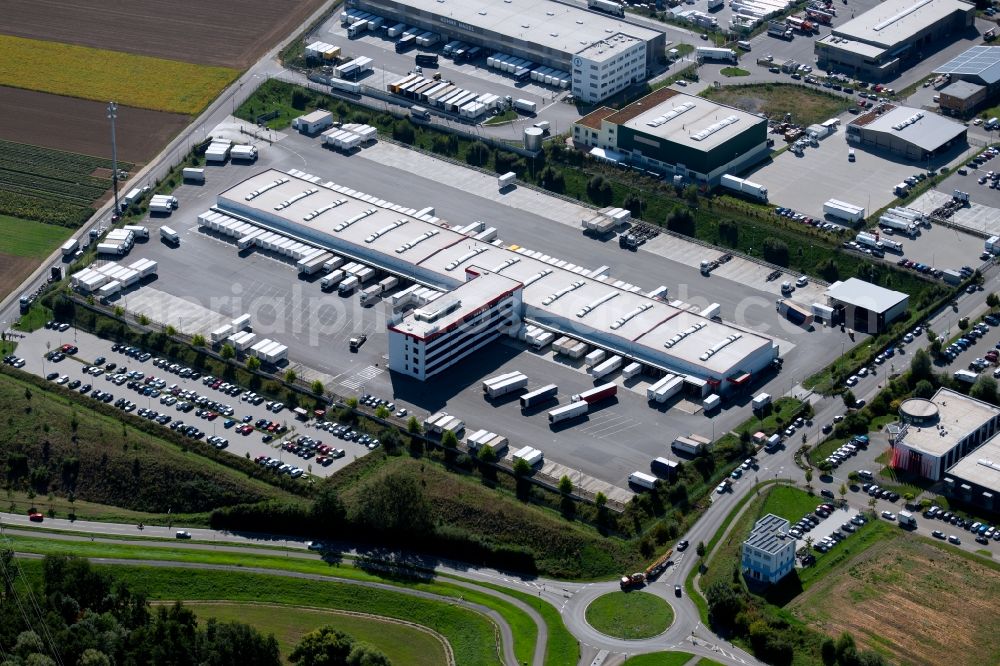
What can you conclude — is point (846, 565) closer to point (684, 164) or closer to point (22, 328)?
point (684, 164)

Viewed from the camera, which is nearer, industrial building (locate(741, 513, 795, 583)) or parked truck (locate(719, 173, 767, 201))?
industrial building (locate(741, 513, 795, 583))

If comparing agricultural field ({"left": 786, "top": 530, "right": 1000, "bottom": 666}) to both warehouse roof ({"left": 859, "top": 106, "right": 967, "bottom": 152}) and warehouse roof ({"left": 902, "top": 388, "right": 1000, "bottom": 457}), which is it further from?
warehouse roof ({"left": 859, "top": 106, "right": 967, "bottom": 152})

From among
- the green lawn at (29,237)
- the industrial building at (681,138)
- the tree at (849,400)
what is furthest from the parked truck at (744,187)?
the green lawn at (29,237)

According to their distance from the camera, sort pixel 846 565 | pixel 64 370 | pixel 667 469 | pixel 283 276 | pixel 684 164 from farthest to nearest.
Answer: pixel 684 164 < pixel 283 276 < pixel 64 370 < pixel 667 469 < pixel 846 565

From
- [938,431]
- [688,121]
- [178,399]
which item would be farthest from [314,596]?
[688,121]

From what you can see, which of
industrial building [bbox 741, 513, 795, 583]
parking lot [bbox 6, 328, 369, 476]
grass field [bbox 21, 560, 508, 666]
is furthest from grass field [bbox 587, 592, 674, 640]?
parking lot [bbox 6, 328, 369, 476]

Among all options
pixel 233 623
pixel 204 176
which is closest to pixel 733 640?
pixel 233 623
